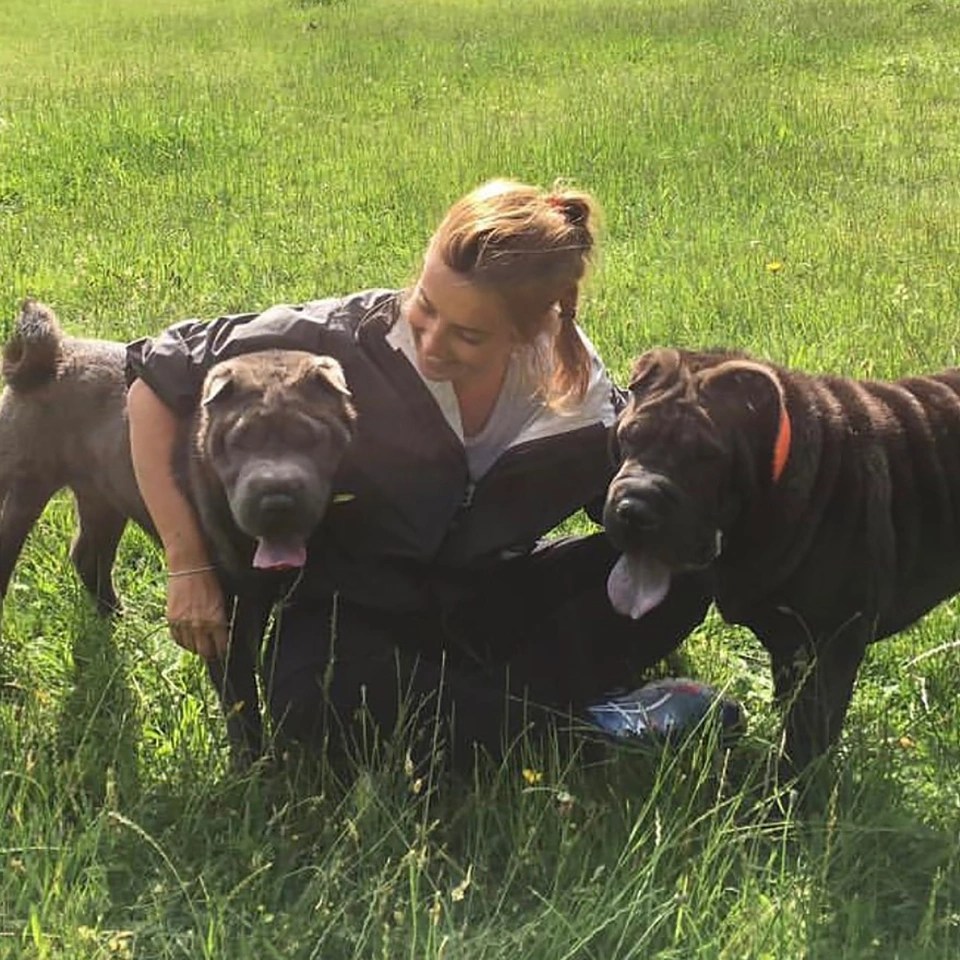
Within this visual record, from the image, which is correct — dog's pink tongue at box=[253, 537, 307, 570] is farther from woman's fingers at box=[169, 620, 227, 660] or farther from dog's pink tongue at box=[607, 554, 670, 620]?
dog's pink tongue at box=[607, 554, 670, 620]

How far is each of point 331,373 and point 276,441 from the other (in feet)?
0.78

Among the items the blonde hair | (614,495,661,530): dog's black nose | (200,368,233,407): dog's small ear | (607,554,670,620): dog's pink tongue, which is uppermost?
the blonde hair

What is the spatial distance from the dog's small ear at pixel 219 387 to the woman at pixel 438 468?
0.77 feet

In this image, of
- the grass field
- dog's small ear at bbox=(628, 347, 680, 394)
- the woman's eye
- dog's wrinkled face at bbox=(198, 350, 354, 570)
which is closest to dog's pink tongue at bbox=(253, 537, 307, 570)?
dog's wrinkled face at bbox=(198, 350, 354, 570)

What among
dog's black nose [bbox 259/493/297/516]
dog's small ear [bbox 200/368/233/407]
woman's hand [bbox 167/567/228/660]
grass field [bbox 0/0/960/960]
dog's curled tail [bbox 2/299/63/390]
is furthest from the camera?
dog's curled tail [bbox 2/299/63/390]

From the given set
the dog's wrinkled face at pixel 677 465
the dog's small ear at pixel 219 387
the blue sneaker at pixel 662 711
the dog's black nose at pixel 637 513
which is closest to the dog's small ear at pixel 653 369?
the dog's wrinkled face at pixel 677 465

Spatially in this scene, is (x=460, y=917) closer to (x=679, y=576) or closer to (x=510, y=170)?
(x=679, y=576)

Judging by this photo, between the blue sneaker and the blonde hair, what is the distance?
2.73 ft

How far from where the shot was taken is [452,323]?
3020mm

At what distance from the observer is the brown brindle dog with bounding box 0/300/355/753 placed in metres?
2.81

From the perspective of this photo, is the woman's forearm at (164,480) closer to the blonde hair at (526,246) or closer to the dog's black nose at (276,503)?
the dog's black nose at (276,503)

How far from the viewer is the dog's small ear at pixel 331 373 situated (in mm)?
2957

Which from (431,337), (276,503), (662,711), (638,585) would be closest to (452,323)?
(431,337)

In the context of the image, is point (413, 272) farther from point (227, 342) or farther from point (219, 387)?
point (219, 387)
